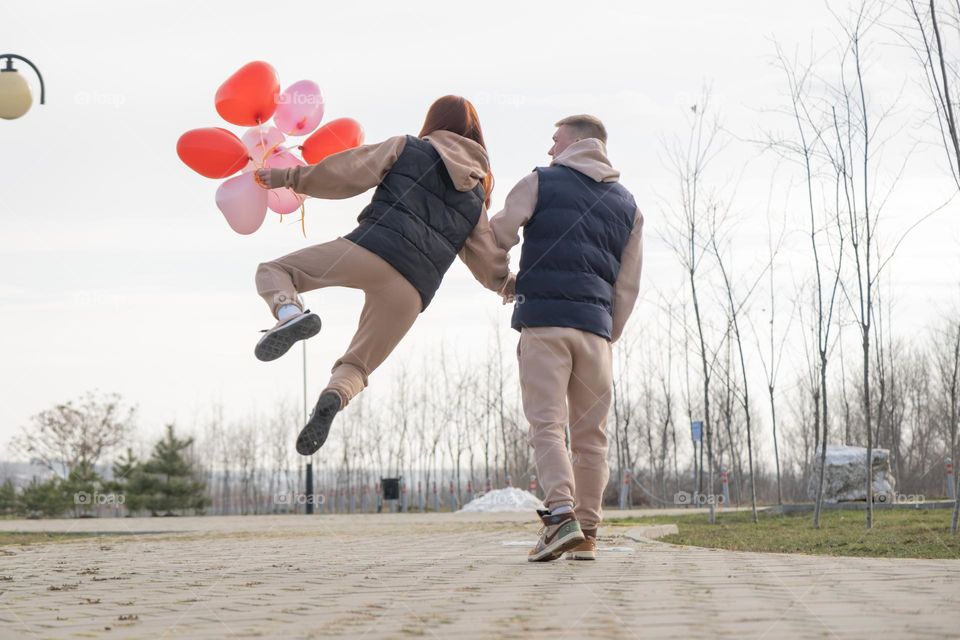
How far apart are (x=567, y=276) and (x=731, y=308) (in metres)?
9.65

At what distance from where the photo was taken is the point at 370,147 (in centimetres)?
445

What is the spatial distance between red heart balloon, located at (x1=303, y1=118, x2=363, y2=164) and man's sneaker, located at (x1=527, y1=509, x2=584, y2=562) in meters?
2.47

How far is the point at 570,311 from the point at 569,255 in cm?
27

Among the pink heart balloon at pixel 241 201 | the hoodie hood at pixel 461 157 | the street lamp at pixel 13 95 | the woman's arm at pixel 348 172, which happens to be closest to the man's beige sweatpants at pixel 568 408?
the hoodie hood at pixel 461 157

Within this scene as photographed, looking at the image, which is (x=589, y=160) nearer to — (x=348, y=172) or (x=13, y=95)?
(x=348, y=172)

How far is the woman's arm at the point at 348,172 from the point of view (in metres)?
4.38

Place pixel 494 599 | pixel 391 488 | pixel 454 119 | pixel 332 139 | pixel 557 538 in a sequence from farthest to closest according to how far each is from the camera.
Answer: pixel 391 488 → pixel 332 139 → pixel 454 119 → pixel 557 538 → pixel 494 599

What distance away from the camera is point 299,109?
213 inches

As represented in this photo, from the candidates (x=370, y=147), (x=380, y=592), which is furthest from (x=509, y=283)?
(x=380, y=592)

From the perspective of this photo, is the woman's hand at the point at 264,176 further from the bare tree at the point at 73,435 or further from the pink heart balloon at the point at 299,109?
the bare tree at the point at 73,435

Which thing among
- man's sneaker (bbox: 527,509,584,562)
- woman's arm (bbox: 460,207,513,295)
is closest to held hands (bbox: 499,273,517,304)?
woman's arm (bbox: 460,207,513,295)

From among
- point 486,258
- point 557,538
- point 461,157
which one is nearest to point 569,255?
point 486,258

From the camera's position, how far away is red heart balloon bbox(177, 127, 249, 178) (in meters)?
4.95

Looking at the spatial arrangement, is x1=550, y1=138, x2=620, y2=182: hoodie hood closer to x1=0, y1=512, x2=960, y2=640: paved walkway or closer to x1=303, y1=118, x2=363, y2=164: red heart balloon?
x1=303, y1=118, x2=363, y2=164: red heart balloon
